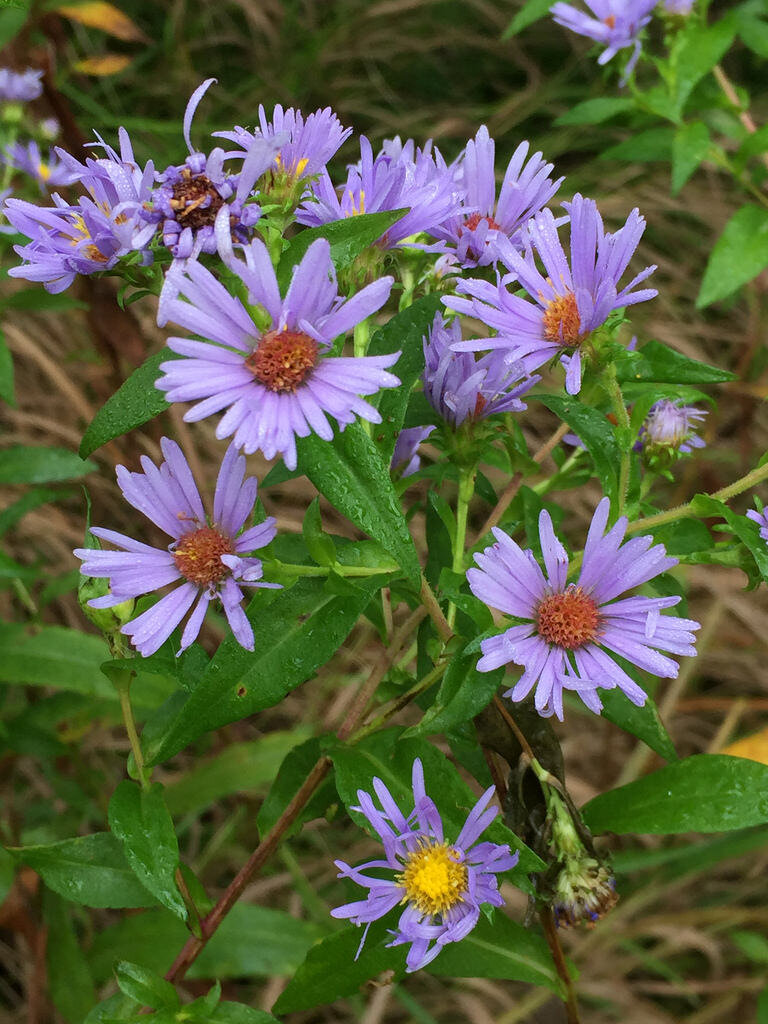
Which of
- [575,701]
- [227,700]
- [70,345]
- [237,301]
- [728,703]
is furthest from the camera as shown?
[70,345]

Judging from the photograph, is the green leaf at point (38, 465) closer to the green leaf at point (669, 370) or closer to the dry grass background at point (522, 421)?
the dry grass background at point (522, 421)

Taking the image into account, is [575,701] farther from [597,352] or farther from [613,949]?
[597,352]

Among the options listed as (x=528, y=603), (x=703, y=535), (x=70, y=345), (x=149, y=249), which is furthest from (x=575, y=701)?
(x=70, y=345)

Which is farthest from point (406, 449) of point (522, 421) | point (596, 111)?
point (522, 421)

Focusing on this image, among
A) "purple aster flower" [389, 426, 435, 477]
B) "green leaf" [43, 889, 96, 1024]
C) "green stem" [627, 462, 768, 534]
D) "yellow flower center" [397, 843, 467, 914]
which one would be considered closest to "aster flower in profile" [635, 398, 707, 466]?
"green stem" [627, 462, 768, 534]

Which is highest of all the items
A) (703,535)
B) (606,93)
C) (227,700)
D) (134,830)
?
(606,93)

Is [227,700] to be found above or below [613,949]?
above

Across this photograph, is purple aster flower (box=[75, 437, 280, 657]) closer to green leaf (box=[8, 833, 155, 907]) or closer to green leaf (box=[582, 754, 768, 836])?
green leaf (box=[8, 833, 155, 907])
